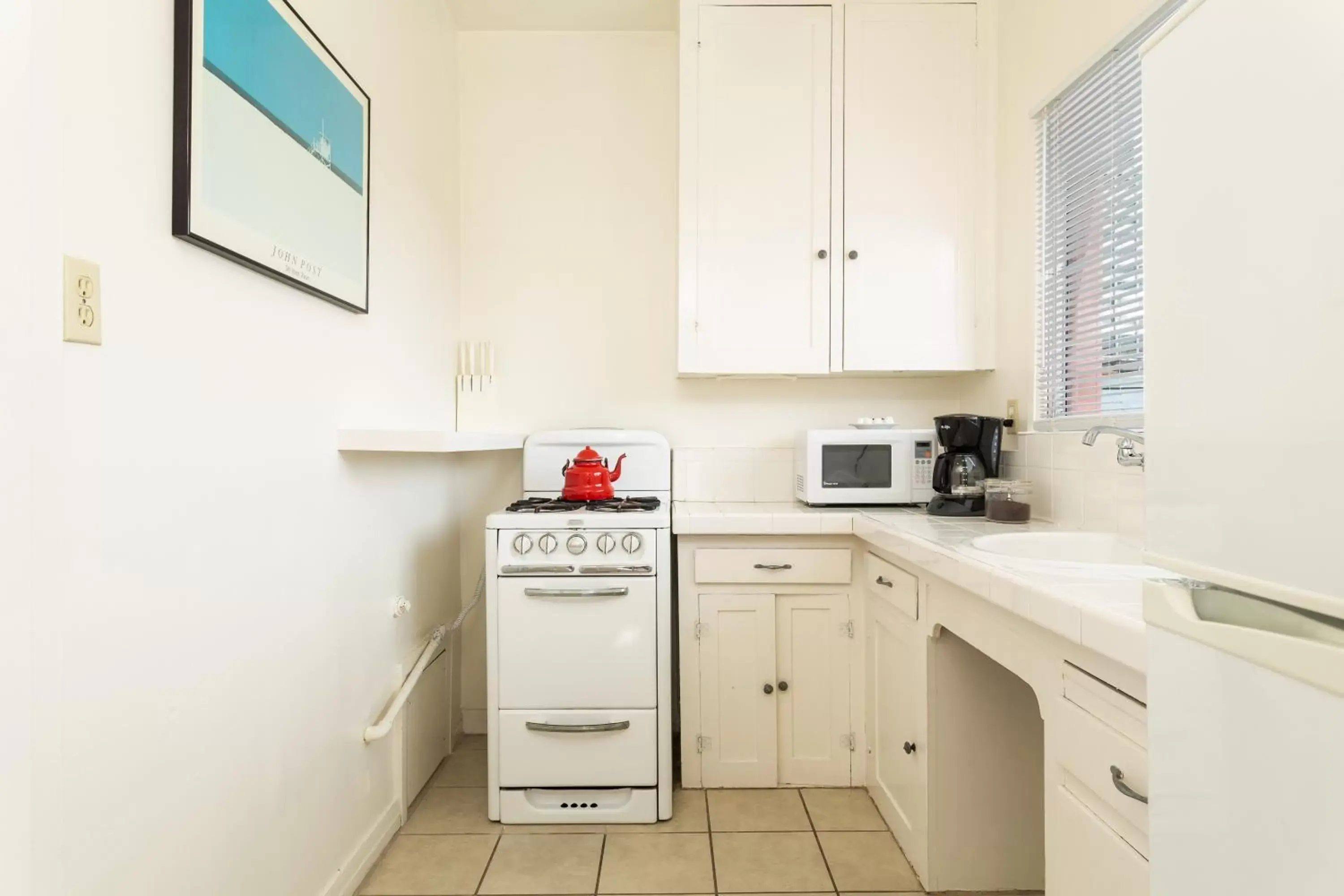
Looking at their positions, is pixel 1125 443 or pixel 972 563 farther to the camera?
pixel 1125 443

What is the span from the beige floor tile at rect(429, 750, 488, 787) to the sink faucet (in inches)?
83.8

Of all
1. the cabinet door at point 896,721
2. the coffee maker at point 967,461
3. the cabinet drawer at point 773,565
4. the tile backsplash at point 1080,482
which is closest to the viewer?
the tile backsplash at point 1080,482

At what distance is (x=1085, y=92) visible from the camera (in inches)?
73.7

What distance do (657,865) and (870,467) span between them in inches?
55.8

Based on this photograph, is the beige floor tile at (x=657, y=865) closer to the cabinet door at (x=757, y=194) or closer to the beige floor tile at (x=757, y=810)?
the beige floor tile at (x=757, y=810)

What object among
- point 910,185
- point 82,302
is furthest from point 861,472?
point 82,302

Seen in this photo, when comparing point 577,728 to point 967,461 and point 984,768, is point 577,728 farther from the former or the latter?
point 967,461

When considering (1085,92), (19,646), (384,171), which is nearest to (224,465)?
(19,646)

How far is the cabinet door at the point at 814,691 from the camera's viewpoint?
2.21 metres

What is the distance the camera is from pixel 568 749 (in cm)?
202

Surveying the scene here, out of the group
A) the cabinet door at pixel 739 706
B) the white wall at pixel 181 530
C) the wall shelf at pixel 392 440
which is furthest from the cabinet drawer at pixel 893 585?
the white wall at pixel 181 530

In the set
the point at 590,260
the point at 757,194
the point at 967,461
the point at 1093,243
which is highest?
the point at 757,194

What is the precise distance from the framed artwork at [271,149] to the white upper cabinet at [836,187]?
1114 mm

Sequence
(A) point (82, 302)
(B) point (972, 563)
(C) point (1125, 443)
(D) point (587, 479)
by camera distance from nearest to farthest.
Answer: (A) point (82, 302)
(B) point (972, 563)
(C) point (1125, 443)
(D) point (587, 479)
